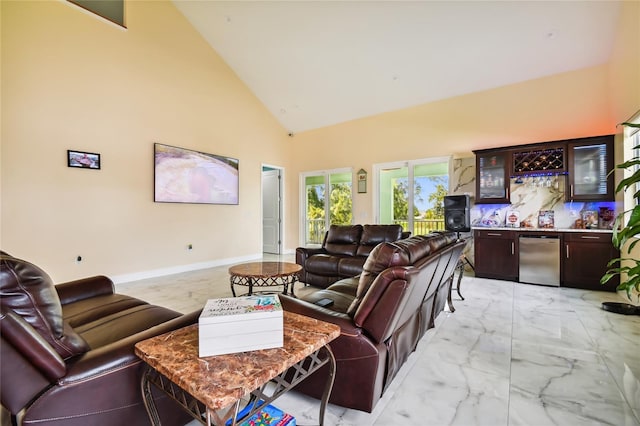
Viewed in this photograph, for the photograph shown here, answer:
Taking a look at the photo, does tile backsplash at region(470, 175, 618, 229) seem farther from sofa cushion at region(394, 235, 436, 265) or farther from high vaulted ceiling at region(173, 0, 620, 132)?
sofa cushion at region(394, 235, 436, 265)

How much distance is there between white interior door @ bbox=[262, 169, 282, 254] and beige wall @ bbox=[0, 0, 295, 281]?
1.76 metres

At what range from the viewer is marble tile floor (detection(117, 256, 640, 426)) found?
160cm

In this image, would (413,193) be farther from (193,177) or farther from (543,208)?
(193,177)

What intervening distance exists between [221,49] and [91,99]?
8.69ft

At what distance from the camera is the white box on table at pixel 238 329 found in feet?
3.25

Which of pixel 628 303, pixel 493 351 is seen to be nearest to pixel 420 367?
pixel 493 351

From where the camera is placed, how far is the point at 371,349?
1483mm

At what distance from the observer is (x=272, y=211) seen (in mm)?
7996

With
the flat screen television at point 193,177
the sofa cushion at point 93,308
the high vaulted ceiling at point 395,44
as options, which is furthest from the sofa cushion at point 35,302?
the high vaulted ceiling at point 395,44

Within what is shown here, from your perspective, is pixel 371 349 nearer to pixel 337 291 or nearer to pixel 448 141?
pixel 337 291

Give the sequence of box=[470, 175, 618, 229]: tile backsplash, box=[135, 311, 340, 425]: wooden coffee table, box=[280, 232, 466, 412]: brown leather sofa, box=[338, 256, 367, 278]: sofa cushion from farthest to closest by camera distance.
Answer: box=[470, 175, 618, 229]: tile backsplash < box=[338, 256, 367, 278]: sofa cushion < box=[280, 232, 466, 412]: brown leather sofa < box=[135, 311, 340, 425]: wooden coffee table

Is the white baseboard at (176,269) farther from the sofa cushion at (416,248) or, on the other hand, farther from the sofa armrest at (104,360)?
the sofa cushion at (416,248)

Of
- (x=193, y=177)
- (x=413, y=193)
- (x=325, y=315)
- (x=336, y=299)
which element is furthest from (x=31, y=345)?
(x=413, y=193)

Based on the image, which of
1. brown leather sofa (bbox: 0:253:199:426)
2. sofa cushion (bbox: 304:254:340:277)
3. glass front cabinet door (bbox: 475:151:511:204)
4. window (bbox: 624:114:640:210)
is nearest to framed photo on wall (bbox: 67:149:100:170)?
sofa cushion (bbox: 304:254:340:277)
